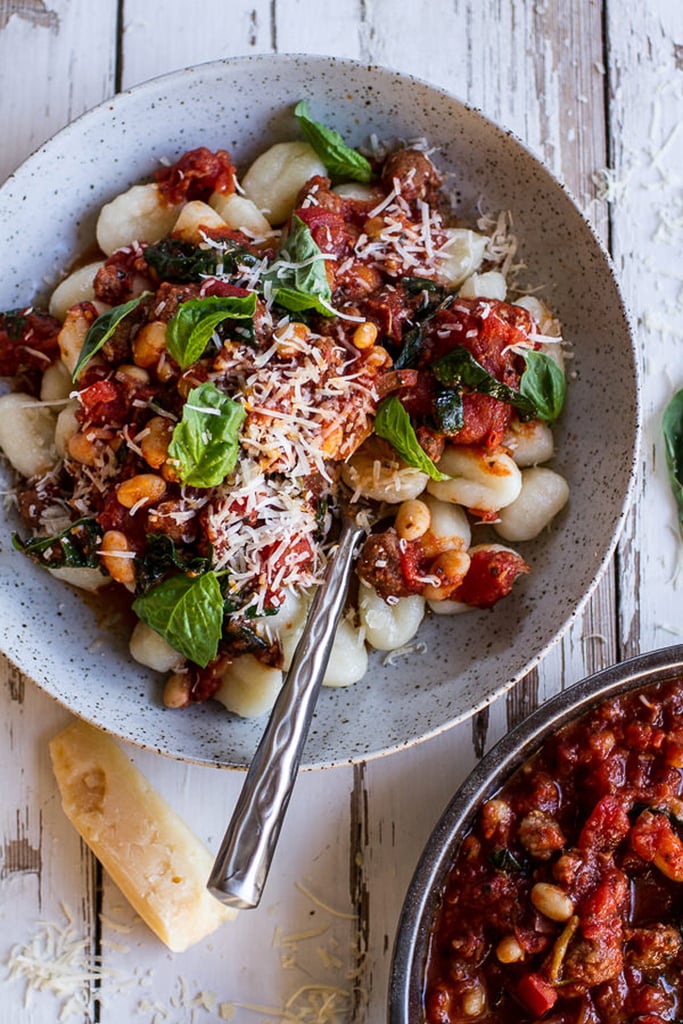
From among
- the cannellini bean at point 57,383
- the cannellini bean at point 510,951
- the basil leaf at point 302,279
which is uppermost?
the basil leaf at point 302,279

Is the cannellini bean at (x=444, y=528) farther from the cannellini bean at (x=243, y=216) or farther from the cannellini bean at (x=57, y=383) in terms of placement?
the cannellini bean at (x=57, y=383)

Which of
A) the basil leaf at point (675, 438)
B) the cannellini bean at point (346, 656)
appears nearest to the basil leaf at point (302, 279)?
the cannellini bean at point (346, 656)

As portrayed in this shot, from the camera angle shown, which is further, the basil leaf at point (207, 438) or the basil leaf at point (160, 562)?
the basil leaf at point (160, 562)

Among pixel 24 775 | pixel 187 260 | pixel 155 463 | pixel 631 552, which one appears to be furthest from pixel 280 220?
pixel 24 775

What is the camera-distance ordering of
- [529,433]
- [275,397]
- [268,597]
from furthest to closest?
[529,433] → [268,597] → [275,397]

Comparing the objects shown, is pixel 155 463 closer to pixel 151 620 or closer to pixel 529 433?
pixel 151 620

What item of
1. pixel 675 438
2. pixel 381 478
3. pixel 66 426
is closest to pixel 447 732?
pixel 381 478

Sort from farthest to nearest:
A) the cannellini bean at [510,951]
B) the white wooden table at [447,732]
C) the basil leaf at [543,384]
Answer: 1. the white wooden table at [447,732]
2. the basil leaf at [543,384]
3. the cannellini bean at [510,951]
